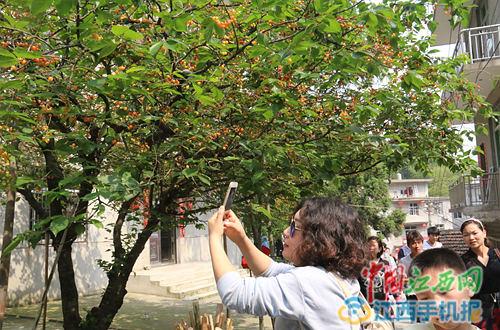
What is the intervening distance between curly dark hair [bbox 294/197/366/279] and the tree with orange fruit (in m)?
1.60

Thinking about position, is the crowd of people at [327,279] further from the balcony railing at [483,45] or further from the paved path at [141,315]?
the balcony railing at [483,45]

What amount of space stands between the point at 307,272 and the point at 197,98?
2.53 metres

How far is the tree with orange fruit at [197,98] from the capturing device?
370 centimetres

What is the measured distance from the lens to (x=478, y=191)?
14.7 metres

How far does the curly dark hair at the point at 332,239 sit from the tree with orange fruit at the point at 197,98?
Result: 5.24 ft

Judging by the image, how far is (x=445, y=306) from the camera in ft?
6.93

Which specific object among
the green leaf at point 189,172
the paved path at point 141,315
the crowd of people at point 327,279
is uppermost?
the green leaf at point 189,172

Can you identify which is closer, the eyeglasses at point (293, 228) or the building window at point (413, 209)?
the eyeglasses at point (293, 228)

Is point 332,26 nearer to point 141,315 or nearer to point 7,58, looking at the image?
point 7,58

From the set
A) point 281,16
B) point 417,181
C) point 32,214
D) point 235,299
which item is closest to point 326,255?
point 235,299

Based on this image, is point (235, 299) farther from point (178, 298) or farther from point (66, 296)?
point (178, 298)

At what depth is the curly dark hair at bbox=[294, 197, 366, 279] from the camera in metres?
1.99

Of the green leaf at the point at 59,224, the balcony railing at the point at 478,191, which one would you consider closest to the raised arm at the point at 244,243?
the green leaf at the point at 59,224

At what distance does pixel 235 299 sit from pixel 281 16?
2705 mm
